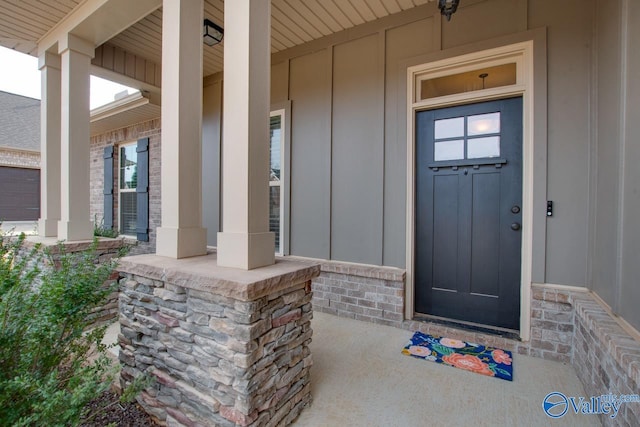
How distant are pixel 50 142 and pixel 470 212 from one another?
478 cm

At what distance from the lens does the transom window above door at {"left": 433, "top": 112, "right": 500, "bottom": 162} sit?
2688 mm

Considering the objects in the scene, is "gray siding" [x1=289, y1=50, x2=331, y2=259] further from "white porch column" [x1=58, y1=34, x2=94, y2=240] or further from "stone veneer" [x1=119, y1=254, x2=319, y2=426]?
"white porch column" [x1=58, y1=34, x2=94, y2=240]

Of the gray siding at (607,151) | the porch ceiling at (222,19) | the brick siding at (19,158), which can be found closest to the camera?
the gray siding at (607,151)

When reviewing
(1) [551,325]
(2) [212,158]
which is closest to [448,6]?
(1) [551,325]

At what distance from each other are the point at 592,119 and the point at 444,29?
1465mm

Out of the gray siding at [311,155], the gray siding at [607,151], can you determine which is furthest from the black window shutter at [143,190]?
the gray siding at [607,151]

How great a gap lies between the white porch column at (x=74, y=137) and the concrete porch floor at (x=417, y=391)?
148 centimetres

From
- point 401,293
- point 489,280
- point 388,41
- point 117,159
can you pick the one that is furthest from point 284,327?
point 117,159

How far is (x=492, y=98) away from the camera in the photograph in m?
2.65

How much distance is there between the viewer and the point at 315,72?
3539mm

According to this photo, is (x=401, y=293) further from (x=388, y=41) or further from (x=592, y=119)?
(x=388, y=41)

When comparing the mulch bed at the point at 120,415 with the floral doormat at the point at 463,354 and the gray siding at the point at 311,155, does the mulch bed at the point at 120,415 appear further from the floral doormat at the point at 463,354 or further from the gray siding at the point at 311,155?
the gray siding at the point at 311,155

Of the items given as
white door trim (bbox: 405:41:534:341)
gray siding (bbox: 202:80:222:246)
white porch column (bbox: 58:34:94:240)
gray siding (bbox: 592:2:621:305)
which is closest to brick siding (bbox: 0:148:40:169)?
white porch column (bbox: 58:34:94:240)

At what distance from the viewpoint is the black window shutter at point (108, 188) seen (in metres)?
6.28
